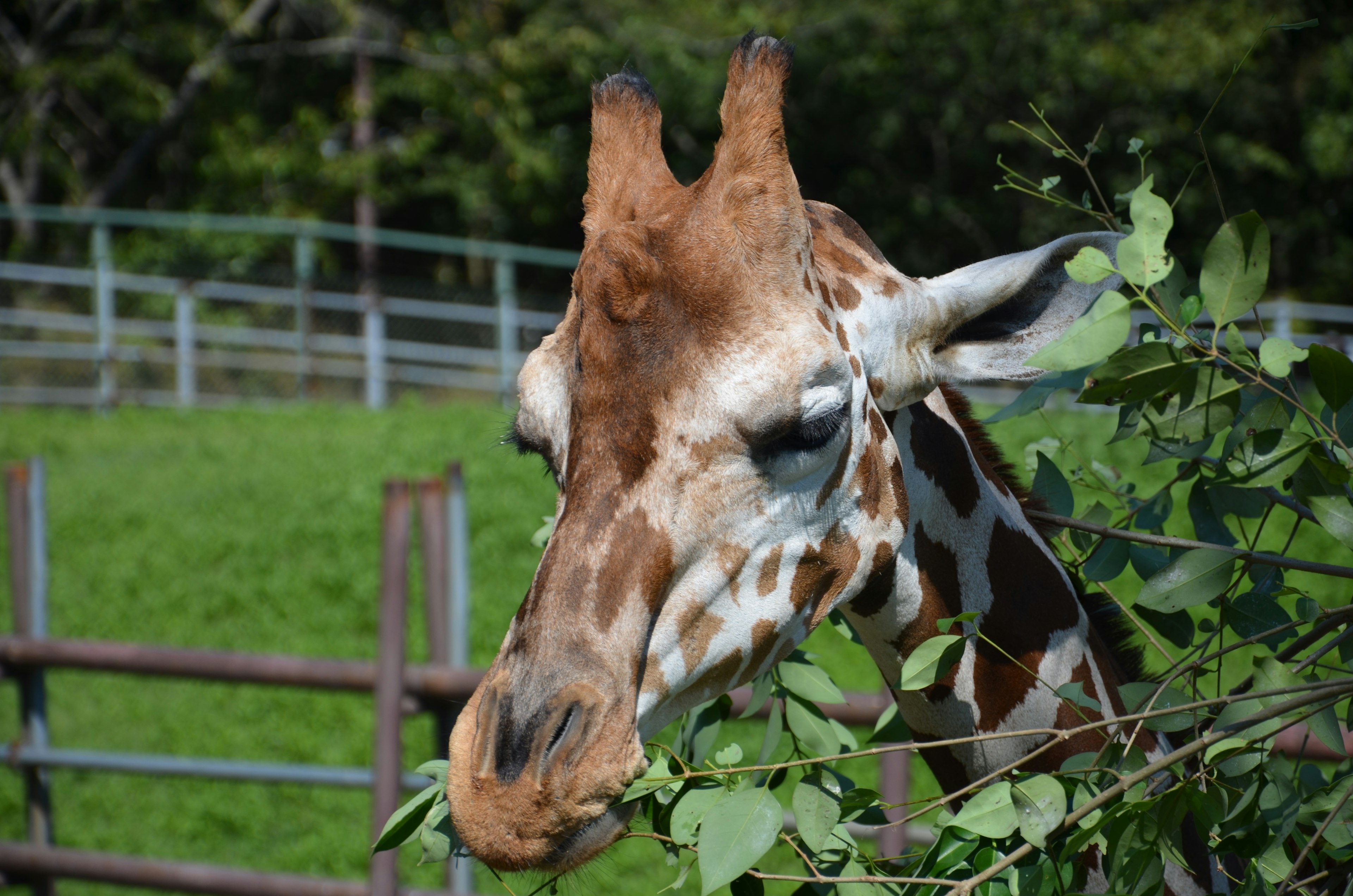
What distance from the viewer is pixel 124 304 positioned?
12.6m

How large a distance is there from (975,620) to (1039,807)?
395 millimetres

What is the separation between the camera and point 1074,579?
1.96 metres

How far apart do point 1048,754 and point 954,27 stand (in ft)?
48.0

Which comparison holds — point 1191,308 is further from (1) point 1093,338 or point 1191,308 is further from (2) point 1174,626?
(2) point 1174,626

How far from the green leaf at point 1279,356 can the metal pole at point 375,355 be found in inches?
441

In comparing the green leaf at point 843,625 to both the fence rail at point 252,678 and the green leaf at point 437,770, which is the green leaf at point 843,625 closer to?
the green leaf at point 437,770

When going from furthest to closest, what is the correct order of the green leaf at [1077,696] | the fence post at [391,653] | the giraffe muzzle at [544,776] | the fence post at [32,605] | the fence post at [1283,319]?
the fence post at [1283,319]
the fence post at [32,605]
the fence post at [391,653]
the green leaf at [1077,696]
the giraffe muzzle at [544,776]

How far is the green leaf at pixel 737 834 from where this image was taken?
4.23 feet

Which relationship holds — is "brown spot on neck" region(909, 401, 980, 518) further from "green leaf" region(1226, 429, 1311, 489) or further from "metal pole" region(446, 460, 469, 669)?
"metal pole" region(446, 460, 469, 669)

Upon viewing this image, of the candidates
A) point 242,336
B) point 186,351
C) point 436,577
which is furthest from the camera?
point 242,336

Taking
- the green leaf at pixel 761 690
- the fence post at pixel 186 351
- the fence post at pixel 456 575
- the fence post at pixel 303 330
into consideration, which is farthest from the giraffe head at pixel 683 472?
the fence post at pixel 186 351

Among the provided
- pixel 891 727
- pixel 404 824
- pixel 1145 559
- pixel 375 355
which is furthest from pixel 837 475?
pixel 375 355

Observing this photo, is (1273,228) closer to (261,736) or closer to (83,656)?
(261,736)

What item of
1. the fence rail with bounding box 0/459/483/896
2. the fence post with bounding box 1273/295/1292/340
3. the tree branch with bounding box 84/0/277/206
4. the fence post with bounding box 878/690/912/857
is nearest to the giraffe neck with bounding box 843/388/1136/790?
the fence post with bounding box 878/690/912/857
